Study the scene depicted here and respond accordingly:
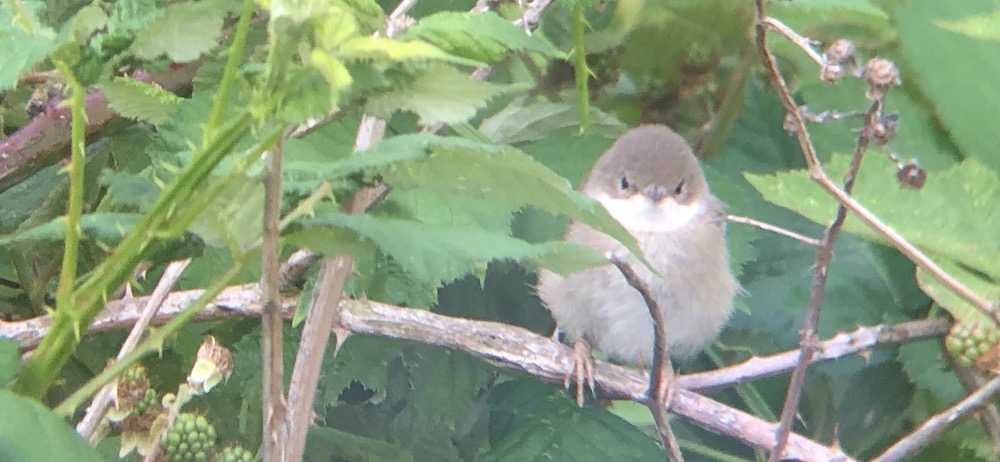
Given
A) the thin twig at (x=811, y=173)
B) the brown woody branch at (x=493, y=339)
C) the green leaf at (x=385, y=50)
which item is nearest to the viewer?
the green leaf at (x=385, y=50)

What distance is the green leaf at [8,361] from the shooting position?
0.62 m

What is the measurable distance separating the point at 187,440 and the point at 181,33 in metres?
0.38

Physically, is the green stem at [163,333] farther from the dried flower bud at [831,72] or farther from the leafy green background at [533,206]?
the dried flower bud at [831,72]

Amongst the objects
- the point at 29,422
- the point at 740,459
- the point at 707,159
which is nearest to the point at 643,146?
the point at 707,159

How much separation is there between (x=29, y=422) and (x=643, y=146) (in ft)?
3.71

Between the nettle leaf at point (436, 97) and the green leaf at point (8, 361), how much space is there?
0.94ft

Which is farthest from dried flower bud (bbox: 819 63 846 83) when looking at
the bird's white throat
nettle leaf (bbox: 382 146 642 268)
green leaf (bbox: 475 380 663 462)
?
the bird's white throat

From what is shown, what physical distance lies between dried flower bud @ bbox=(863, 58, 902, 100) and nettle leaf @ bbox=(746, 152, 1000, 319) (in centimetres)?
36

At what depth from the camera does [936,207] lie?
1059 mm

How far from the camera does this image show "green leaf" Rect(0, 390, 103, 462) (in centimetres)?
52

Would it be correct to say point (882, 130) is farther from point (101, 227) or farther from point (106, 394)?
point (106, 394)

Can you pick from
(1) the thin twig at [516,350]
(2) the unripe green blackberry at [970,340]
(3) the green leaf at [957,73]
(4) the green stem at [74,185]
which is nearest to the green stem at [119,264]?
(4) the green stem at [74,185]

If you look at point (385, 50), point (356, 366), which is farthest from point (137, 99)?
point (356, 366)

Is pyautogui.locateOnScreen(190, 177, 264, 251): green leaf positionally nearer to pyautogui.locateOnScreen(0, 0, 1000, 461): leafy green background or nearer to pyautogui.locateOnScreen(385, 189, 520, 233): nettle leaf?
pyautogui.locateOnScreen(0, 0, 1000, 461): leafy green background
